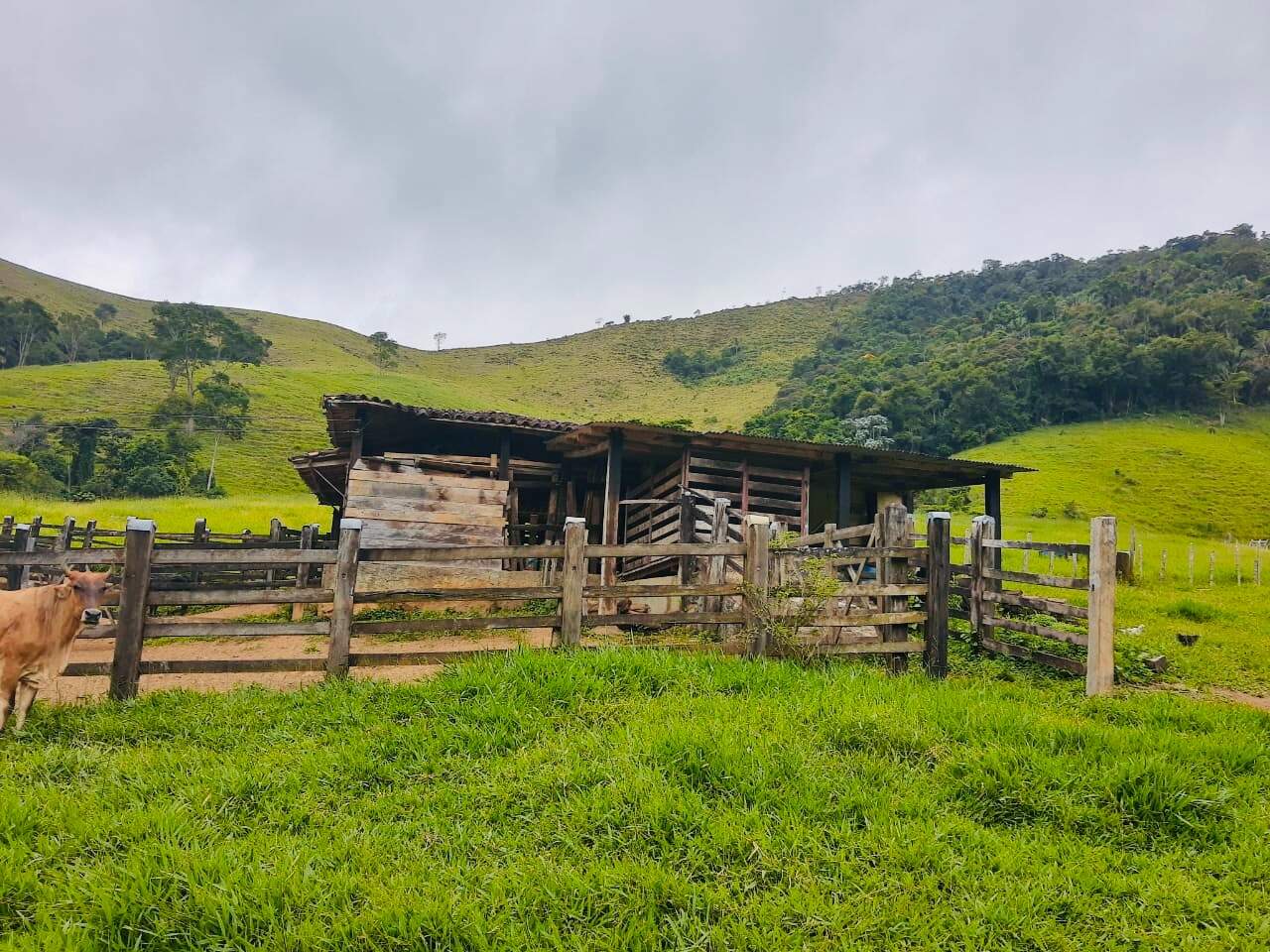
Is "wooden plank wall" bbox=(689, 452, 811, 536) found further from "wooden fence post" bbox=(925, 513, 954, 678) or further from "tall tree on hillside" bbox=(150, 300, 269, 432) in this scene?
"tall tree on hillside" bbox=(150, 300, 269, 432)

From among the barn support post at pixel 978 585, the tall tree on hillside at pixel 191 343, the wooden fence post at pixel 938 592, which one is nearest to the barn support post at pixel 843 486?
the barn support post at pixel 978 585

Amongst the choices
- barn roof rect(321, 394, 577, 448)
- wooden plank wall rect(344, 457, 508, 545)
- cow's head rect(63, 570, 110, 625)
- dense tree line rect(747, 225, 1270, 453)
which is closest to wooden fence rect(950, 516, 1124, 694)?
barn roof rect(321, 394, 577, 448)

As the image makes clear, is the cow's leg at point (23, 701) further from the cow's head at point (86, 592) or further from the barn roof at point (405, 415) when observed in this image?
the barn roof at point (405, 415)

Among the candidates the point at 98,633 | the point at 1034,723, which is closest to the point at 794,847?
the point at 1034,723

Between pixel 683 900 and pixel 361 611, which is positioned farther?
pixel 361 611

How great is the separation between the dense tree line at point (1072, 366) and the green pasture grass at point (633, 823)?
49.2 metres

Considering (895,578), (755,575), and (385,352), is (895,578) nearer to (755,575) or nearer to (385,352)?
(755,575)

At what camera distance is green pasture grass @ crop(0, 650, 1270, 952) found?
255 centimetres

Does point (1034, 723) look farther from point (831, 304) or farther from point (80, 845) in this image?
point (831, 304)

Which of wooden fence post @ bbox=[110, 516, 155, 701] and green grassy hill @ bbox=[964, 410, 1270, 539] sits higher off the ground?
green grassy hill @ bbox=[964, 410, 1270, 539]

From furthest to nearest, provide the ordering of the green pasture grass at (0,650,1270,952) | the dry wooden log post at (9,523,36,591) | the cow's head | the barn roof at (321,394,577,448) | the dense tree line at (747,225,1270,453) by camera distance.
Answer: the dense tree line at (747,225,1270,453), the barn roof at (321,394,577,448), the dry wooden log post at (9,523,36,591), the cow's head, the green pasture grass at (0,650,1270,952)

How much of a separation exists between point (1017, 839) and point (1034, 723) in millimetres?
1342

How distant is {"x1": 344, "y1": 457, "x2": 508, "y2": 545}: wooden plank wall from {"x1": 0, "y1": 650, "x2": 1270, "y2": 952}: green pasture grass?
804 centimetres

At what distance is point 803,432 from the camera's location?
5338cm
